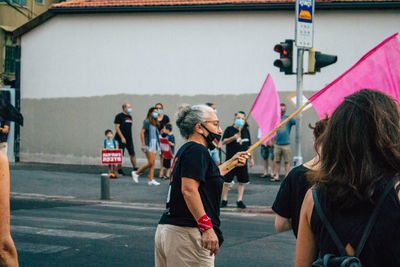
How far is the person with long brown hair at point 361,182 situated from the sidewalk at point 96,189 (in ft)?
32.1

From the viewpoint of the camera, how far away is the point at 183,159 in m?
4.50

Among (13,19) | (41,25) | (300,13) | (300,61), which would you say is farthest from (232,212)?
(13,19)

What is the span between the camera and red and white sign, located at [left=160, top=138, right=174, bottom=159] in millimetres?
16969

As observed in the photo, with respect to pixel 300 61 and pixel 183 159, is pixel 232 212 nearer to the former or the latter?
pixel 300 61

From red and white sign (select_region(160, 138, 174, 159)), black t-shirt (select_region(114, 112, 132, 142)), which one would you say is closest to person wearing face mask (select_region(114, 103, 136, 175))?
black t-shirt (select_region(114, 112, 132, 142))

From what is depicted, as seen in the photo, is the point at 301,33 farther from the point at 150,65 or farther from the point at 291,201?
the point at 150,65

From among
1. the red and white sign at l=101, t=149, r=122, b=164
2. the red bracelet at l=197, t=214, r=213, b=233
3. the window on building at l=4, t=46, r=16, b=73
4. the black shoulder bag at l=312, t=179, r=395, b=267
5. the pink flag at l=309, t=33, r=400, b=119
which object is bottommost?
the red and white sign at l=101, t=149, r=122, b=164

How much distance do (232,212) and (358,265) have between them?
9.82 metres

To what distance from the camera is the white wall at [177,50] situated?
60.6 feet

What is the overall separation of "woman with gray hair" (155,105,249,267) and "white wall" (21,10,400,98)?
14398mm

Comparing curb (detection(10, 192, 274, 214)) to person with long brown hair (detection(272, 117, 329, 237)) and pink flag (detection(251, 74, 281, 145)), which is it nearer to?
→ pink flag (detection(251, 74, 281, 145))

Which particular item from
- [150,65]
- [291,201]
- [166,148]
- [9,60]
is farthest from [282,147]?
[9,60]

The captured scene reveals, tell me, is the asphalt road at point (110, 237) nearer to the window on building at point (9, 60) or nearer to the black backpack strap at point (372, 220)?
the black backpack strap at point (372, 220)

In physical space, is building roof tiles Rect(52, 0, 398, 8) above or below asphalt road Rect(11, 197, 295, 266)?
above
